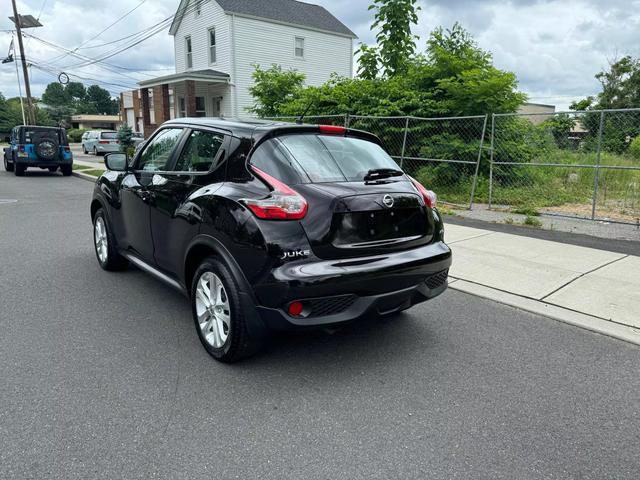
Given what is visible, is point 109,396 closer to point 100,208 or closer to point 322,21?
point 100,208

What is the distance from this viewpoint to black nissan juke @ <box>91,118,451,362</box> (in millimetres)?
3051

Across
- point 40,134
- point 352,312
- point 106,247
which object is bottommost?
point 106,247

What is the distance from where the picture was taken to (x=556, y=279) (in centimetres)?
530

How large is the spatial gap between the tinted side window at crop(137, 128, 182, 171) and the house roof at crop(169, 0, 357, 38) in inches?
835

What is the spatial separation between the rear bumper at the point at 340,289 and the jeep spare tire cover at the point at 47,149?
1751cm

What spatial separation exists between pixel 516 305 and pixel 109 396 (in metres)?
3.53

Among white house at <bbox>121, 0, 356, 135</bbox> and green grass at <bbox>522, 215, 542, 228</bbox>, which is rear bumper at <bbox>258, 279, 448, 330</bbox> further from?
white house at <bbox>121, 0, 356, 135</bbox>

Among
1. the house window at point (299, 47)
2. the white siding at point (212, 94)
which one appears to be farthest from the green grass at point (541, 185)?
the house window at point (299, 47)

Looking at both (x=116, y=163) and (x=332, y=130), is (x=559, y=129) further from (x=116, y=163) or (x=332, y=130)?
(x=116, y=163)

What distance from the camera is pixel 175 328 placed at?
406 centimetres

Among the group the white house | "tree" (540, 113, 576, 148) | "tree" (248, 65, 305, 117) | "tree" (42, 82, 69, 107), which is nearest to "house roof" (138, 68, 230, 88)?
the white house

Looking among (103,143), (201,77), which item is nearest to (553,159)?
(201,77)

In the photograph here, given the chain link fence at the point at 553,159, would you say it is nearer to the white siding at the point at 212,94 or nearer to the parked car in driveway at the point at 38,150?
the parked car in driveway at the point at 38,150

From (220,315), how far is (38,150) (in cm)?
1722
